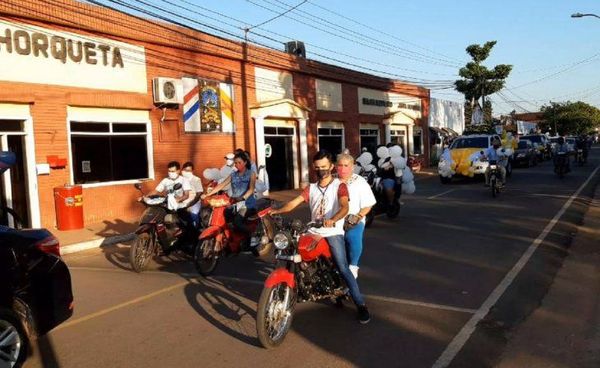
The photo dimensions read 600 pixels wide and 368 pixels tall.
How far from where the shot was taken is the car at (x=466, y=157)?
75.6 ft

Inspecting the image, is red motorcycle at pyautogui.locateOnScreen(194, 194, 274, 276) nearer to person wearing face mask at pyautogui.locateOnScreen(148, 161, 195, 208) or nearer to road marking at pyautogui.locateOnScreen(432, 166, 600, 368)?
person wearing face mask at pyautogui.locateOnScreen(148, 161, 195, 208)

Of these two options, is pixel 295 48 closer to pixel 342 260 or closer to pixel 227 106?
pixel 227 106

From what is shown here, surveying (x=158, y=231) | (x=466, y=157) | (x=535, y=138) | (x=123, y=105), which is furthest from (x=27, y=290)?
(x=535, y=138)

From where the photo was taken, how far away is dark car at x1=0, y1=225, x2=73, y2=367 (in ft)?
14.7

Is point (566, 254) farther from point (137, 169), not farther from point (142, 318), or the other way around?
point (137, 169)

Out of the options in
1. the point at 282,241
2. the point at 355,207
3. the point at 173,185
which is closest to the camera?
the point at 282,241

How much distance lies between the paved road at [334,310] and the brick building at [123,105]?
4104mm

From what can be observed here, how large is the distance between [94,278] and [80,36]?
8.22 m

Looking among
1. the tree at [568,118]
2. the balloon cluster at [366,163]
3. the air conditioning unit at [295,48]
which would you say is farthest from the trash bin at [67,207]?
A: the tree at [568,118]

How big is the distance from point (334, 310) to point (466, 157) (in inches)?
729

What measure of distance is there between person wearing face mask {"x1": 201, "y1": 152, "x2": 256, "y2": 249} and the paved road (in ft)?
2.30

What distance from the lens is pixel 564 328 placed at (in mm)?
5406

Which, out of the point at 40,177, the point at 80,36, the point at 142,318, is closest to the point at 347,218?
the point at 142,318

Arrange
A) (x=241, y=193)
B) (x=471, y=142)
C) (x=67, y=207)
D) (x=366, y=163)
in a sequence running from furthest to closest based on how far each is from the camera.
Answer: (x=471, y=142) < (x=67, y=207) < (x=366, y=163) < (x=241, y=193)
